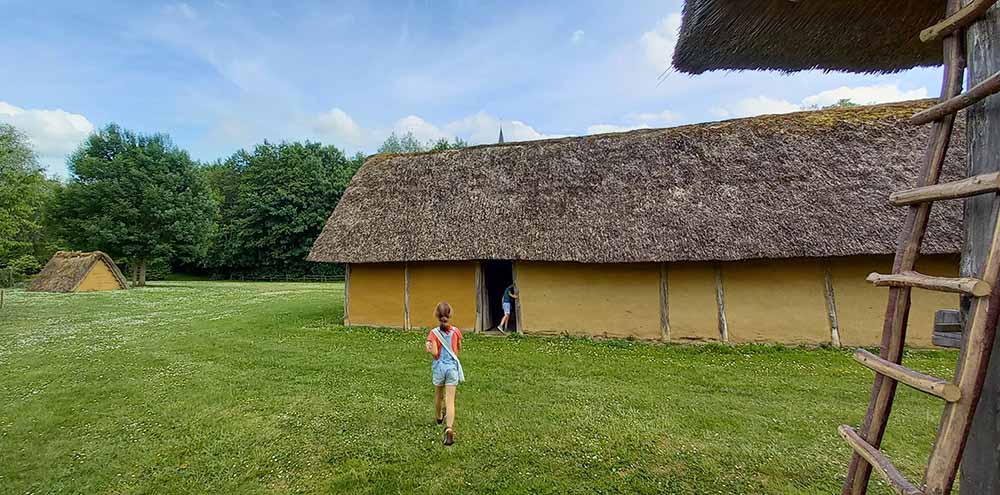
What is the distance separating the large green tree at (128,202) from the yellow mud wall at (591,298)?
2933cm

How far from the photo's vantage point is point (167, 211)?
28.7m

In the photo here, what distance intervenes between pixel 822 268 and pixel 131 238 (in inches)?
1404

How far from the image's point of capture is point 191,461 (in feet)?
14.0

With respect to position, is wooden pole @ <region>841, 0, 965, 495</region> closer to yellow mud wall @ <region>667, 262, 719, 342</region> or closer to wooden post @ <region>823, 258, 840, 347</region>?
yellow mud wall @ <region>667, 262, 719, 342</region>

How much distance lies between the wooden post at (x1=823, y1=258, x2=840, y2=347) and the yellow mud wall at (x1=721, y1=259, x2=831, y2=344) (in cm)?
6

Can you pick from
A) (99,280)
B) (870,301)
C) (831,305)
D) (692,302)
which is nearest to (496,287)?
(692,302)

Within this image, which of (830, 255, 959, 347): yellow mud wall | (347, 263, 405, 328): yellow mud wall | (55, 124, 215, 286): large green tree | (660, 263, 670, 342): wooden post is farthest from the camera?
(55, 124, 215, 286): large green tree

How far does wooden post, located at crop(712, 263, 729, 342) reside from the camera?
9.21m

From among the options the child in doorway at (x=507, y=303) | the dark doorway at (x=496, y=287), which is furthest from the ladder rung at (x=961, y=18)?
the dark doorway at (x=496, y=287)

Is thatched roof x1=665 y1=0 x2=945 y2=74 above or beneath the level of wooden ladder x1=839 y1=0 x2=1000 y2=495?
above

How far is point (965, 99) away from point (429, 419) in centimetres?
509

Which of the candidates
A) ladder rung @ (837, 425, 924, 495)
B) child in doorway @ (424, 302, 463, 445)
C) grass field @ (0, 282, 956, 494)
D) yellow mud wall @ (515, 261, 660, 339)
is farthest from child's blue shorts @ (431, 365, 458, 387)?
yellow mud wall @ (515, 261, 660, 339)

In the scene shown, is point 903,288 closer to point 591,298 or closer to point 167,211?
point 591,298

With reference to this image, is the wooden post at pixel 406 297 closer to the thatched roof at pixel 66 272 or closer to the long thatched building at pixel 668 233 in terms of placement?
the long thatched building at pixel 668 233
